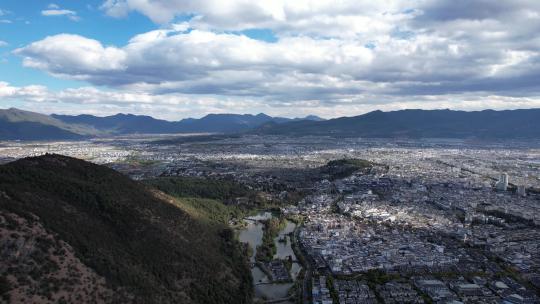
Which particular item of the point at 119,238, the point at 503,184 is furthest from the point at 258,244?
the point at 503,184

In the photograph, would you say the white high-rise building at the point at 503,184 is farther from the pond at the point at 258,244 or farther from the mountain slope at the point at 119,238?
the mountain slope at the point at 119,238

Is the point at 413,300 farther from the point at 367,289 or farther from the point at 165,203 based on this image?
Result: the point at 165,203

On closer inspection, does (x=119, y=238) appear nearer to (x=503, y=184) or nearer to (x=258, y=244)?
(x=258, y=244)

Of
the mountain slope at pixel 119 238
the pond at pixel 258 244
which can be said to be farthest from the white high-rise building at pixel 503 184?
the mountain slope at pixel 119 238

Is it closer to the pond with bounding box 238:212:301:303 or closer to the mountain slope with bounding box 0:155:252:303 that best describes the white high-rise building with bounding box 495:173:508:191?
the pond with bounding box 238:212:301:303

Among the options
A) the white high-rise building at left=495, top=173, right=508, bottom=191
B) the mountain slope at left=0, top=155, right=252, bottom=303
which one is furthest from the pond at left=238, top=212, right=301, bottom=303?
the white high-rise building at left=495, top=173, right=508, bottom=191
